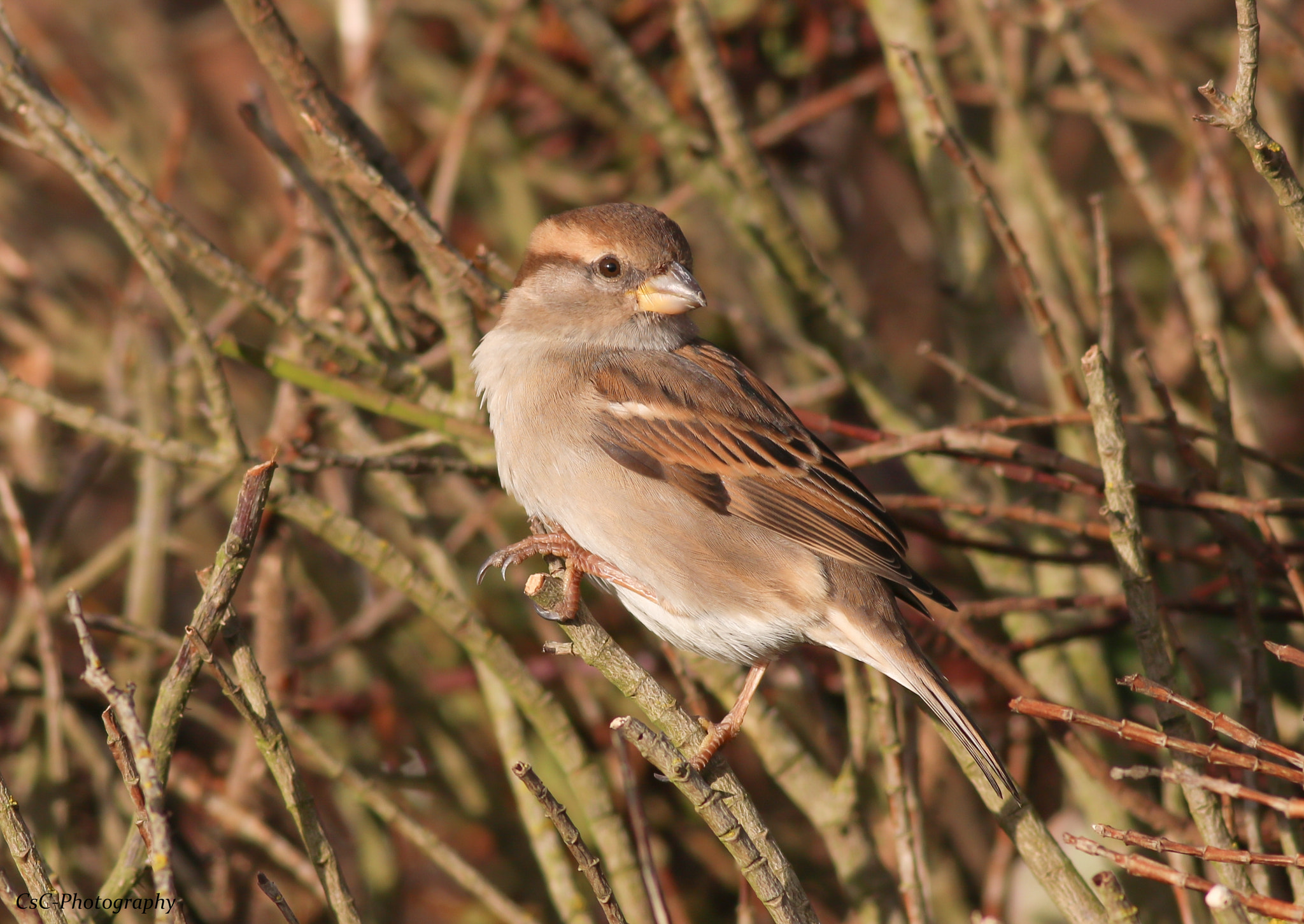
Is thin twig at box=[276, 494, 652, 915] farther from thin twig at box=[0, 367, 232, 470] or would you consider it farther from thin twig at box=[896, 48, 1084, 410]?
thin twig at box=[896, 48, 1084, 410]

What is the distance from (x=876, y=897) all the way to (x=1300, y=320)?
6.88ft

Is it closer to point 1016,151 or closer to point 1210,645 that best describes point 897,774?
point 1210,645

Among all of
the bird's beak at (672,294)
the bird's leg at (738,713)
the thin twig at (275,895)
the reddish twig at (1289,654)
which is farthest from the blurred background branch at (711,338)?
the bird's beak at (672,294)

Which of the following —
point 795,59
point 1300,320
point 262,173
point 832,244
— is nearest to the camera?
point 1300,320

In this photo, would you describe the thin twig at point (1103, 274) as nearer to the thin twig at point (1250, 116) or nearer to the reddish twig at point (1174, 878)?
the thin twig at point (1250, 116)

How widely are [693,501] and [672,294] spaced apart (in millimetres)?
584

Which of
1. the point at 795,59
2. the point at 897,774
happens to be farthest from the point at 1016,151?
the point at 897,774

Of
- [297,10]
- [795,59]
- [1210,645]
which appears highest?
[297,10]

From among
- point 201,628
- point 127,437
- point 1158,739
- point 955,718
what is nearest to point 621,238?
point 127,437

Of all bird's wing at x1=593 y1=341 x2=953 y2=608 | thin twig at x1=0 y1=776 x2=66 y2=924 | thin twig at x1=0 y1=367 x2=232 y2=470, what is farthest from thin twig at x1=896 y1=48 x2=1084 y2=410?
thin twig at x1=0 y1=776 x2=66 y2=924

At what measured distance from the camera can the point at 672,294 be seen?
3.11m

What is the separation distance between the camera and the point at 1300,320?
3506 millimetres

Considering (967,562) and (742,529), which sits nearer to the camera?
(742,529)

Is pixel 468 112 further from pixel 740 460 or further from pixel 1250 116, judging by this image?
pixel 1250 116
